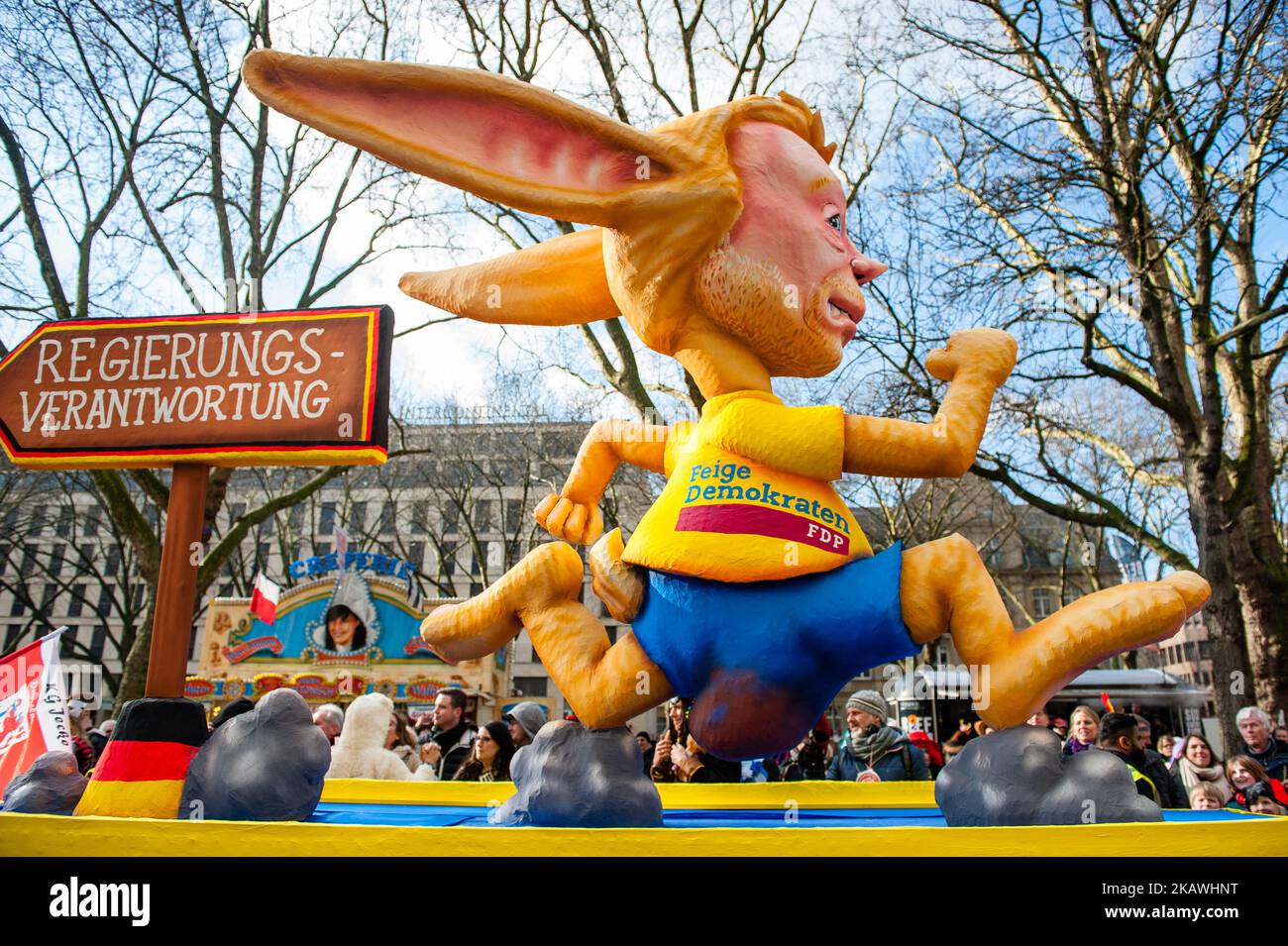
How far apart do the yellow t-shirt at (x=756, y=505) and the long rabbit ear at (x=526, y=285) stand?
2.00ft

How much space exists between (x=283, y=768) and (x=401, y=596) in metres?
14.5

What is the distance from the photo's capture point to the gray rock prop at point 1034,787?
174cm

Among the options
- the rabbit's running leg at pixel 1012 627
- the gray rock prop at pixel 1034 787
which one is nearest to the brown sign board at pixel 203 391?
the rabbit's running leg at pixel 1012 627

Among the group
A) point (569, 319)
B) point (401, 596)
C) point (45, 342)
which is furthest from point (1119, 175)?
point (401, 596)

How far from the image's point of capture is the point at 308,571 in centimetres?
1736

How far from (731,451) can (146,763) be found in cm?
159

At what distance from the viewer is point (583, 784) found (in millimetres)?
2037

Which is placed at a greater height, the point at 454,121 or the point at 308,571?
the point at 308,571

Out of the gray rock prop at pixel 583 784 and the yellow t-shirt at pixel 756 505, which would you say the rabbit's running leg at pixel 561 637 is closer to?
the gray rock prop at pixel 583 784

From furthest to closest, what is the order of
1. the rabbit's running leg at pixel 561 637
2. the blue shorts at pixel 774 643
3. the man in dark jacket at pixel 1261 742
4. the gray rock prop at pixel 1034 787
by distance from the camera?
the man in dark jacket at pixel 1261 742
the rabbit's running leg at pixel 561 637
the blue shorts at pixel 774 643
the gray rock prop at pixel 1034 787

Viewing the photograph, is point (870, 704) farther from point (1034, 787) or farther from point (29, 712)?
point (29, 712)

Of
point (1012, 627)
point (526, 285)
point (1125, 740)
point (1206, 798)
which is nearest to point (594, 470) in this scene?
point (526, 285)
